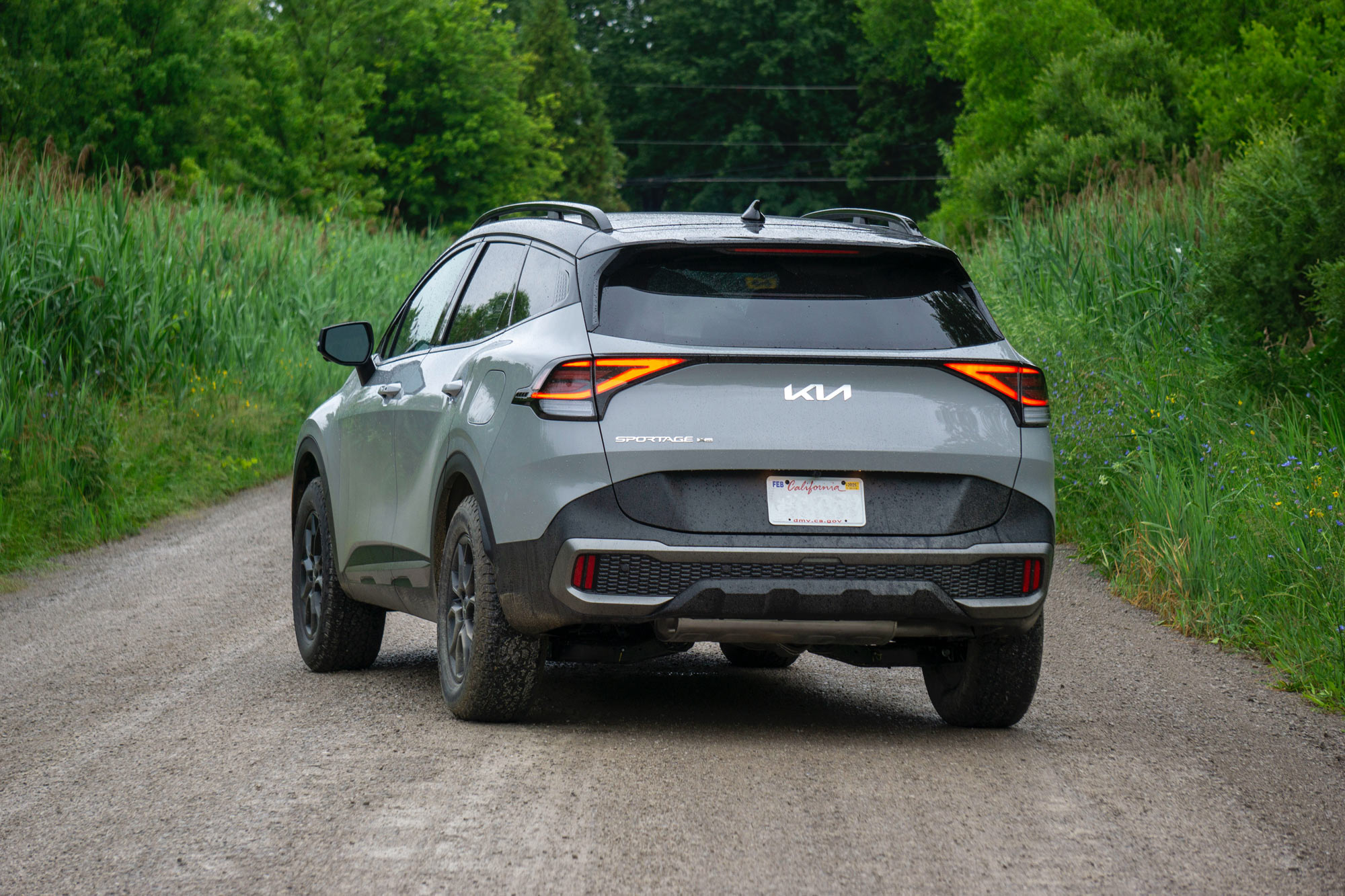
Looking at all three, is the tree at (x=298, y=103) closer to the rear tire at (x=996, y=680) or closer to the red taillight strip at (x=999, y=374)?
the rear tire at (x=996, y=680)

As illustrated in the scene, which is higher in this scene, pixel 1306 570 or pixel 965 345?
pixel 965 345

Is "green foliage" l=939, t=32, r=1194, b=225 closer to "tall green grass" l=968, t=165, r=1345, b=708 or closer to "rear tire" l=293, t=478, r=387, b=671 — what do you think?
"tall green grass" l=968, t=165, r=1345, b=708

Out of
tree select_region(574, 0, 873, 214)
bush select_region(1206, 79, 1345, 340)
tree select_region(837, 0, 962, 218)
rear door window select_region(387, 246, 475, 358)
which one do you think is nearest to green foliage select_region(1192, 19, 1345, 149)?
bush select_region(1206, 79, 1345, 340)

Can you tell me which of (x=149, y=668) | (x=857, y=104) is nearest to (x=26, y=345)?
(x=149, y=668)

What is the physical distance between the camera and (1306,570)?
299 inches

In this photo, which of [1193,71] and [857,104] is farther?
[857,104]

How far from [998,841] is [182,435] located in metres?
12.1

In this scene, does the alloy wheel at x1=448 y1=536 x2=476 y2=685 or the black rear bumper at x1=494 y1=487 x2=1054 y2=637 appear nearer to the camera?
the black rear bumper at x1=494 y1=487 x2=1054 y2=637

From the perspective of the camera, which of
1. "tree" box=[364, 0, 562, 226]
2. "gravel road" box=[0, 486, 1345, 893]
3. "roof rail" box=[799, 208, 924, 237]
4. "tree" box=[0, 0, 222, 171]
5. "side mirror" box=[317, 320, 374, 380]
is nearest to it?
"gravel road" box=[0, 486, 1345, 893]

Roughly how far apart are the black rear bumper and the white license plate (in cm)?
5

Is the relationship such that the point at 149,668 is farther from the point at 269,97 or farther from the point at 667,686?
the point at 269,97

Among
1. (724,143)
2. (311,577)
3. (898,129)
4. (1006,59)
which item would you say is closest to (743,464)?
(311,577)

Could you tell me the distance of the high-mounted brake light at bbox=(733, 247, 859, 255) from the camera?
5.34 m

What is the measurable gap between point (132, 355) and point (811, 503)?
11327 mm
